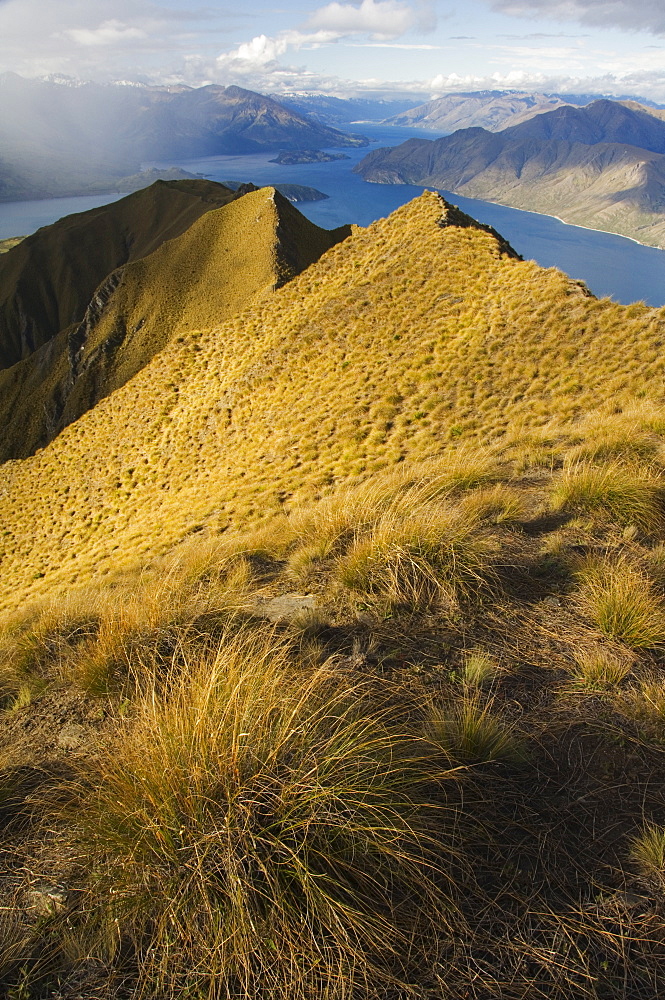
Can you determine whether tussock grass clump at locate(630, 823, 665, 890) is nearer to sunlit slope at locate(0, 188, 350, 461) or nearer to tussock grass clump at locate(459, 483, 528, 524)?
tussock grass clump at locate(459, 483, 528, 524)

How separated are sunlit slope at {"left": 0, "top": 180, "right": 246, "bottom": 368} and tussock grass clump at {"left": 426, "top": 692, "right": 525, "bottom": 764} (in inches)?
3160

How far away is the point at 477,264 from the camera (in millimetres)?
23828

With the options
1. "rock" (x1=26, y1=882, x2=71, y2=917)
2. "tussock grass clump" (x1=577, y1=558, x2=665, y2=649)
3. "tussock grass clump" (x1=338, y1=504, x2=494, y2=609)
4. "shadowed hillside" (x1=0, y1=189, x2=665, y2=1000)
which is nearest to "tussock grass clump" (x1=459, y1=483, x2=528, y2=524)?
"shadowed hillside" (x1=0, y1=189, x2=665, y2=1000)

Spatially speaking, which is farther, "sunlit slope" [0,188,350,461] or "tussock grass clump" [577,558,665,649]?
"sunlit slope" [0,188,350,461]

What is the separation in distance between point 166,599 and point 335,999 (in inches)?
135

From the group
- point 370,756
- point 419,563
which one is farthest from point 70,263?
point 370,756

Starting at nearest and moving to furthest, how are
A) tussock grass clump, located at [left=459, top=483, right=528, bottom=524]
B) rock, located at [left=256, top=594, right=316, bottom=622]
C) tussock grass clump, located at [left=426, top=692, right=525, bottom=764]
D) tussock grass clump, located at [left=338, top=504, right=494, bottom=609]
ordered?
tussock grass clump, located at [left=426, top=692, right=525, bottom=764] < tussock grass clump, located at [left=338, top=504, right=494, bottom=609] < rock, located at [left=256, top=594, right=316, bottom=622] < tussock grass clump, located at [left=459, top=483, right=528, bottom=524]

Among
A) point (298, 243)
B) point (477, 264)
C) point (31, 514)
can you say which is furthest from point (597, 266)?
point (31, 514)

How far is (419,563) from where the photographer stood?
14.3 feet

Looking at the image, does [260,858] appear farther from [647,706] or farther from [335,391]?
[335,391]

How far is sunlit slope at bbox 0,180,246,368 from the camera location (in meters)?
70.9

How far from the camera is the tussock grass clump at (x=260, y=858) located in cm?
185

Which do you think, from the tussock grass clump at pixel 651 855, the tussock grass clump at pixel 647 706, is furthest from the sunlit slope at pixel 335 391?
the tussock grass clump at pixel 651 855

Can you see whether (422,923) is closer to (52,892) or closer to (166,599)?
(52,892)
